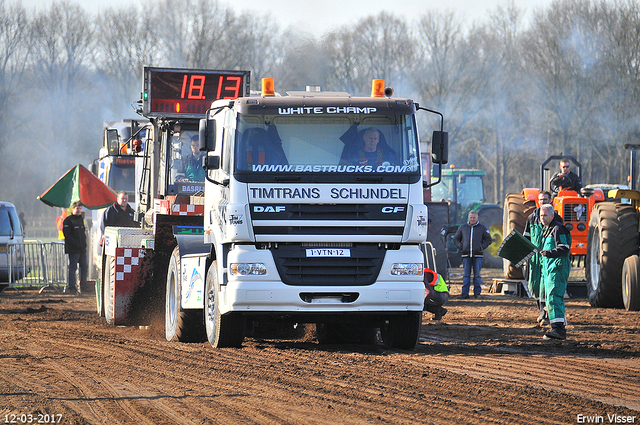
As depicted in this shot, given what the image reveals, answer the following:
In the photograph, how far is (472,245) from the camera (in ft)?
61.6

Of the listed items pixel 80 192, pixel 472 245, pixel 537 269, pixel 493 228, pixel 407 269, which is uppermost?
pixel 80 192

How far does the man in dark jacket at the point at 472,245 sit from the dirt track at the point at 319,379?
628 cm

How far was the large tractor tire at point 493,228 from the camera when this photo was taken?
25812 millimetres

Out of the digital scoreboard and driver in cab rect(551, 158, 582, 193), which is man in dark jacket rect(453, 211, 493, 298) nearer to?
driver in cab rect(551, 158, 582, 193)

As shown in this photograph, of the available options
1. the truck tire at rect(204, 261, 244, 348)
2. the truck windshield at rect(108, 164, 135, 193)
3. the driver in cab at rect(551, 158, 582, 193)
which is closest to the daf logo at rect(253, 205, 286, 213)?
the truck tire at rect(204, 261, 244, 348)

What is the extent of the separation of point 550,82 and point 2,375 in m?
28.3

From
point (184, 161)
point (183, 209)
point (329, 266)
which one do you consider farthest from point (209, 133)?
point (184, 161)

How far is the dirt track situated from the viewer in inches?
245

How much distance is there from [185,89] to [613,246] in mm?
7768

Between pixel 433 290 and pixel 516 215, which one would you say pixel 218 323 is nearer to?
pixel 433 290

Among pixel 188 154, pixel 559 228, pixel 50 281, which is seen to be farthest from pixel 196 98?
pixel 50 281

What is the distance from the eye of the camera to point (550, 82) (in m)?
33.0

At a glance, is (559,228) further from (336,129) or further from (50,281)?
(50,281)

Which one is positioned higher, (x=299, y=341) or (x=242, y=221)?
(x=242, y=221)
